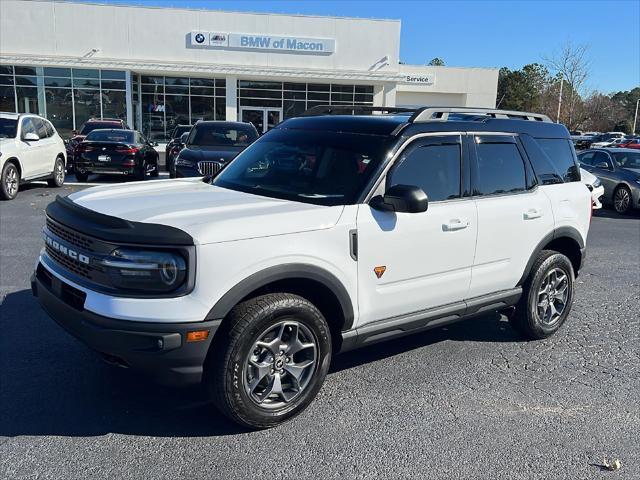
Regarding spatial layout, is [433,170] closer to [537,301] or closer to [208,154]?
[537,301]

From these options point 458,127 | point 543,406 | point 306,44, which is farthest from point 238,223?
point 306,44

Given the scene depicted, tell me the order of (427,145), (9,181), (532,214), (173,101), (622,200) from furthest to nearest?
(173,101) → (622,200) → (9,181) → (532,214) → (427,145)

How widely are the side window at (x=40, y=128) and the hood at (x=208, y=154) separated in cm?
403

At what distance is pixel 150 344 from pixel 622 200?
14.5m

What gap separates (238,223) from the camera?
10.6 feet

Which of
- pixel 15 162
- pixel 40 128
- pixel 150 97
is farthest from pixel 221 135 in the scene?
pixel 150 97

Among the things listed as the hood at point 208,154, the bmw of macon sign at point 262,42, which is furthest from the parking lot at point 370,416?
the bmw of macon sign at point 262,42

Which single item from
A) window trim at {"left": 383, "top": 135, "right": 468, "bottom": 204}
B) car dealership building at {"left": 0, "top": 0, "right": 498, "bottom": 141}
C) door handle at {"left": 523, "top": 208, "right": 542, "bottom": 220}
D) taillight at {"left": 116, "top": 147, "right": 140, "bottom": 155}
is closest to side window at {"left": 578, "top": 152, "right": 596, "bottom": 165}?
taillight at {"left": 116, "top": 147, "right": 140, "bottom": 155}

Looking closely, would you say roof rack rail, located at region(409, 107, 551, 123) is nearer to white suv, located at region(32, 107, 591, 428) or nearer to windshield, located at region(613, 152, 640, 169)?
white suv, located at region(32, 107, 591, 428)

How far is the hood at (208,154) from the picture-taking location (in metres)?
11.2

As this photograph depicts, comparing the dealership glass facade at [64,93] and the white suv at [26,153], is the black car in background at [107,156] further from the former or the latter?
the dealership glass facade at [64,93]

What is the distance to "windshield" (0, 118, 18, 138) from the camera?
12.3 metres

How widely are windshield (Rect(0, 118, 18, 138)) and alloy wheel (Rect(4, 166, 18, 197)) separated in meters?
0.78

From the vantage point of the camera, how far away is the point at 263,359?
3473mm
